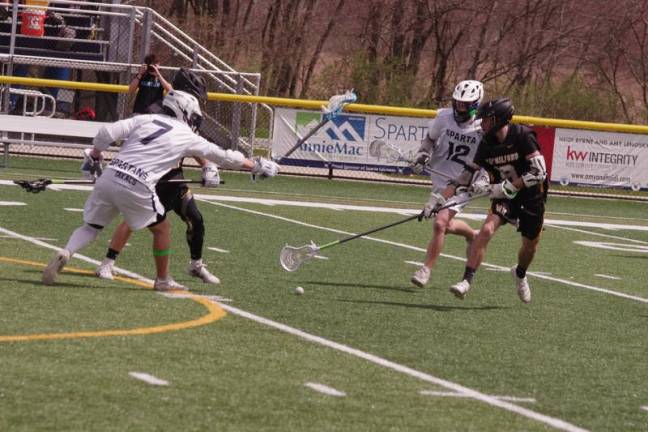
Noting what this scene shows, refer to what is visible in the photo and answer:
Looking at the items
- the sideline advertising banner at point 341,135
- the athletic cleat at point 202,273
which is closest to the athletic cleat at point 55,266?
the athletic cleat at point 202,273

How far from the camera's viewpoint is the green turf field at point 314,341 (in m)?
6.70

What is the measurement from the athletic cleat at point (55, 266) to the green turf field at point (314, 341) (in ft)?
0.36

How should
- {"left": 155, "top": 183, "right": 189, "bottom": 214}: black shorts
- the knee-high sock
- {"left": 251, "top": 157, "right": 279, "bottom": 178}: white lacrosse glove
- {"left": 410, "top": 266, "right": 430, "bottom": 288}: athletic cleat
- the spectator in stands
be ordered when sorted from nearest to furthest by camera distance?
the knee-high sock, {"left": 251, "top": 157, "right": 279, "bottom": 178}: white lacrosse glove, {"left": 155, "top": 183, "right": 189, "bottom": 214}: black shorts, {"left": 410, "top": 266, "right": 430, "bottom": 288}: athletic cleat, the spectator in stands

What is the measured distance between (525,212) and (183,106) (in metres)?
2.82

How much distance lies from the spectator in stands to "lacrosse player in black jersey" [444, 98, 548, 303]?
7984 millimetres

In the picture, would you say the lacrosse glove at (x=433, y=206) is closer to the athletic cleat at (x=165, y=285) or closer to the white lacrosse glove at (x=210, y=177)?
the white lacrosse glove at (x=210, y=177)

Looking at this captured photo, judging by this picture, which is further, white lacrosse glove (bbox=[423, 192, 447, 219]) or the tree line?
the tree line

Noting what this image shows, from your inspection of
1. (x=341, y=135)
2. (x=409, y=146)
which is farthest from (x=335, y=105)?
(x=409, y=146)

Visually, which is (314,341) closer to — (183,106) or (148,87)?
(183,106)

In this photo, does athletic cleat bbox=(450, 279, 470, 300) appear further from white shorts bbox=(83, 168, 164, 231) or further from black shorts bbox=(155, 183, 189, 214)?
white shorts bbox=(83, 168, 164, 231)

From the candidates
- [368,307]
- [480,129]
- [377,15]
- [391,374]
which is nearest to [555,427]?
[391,374]

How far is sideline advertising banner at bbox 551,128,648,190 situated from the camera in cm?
2447

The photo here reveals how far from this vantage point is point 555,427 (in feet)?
22.2

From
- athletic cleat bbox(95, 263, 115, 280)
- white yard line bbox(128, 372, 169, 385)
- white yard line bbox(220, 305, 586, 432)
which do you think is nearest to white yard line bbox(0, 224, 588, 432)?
white yard line bbox(220, 305, 586, 432)
